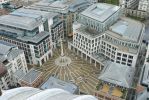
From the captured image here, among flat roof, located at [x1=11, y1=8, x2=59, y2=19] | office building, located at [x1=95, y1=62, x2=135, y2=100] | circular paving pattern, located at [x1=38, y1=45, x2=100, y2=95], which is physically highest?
flat roof, located at [x1=11, y1=8, x2=59, y2=19]

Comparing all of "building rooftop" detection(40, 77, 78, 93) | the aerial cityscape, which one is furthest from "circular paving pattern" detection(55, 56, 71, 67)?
"building rooftop" detection(40, 77, 78, 93)

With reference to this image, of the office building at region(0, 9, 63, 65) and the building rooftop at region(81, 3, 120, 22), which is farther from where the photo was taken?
the building rooftop at region(81, 3, 120, 22)

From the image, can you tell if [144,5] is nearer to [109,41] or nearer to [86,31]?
[86,31]

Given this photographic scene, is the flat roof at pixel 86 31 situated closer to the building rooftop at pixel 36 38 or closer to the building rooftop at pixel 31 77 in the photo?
the building rooftop at pixel 36 38

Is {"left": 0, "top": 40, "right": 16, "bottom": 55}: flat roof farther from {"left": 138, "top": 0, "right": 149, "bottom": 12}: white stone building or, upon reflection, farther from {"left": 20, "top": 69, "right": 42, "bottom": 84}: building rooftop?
{"left": 138, "top": 0, "right": 149, "bottom": 12}: white stone building

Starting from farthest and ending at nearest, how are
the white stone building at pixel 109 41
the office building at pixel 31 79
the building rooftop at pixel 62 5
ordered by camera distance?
the building rooftop at pixel 62 5 < the white stone building at pixel 109 41 < the office building at pixel 31 79

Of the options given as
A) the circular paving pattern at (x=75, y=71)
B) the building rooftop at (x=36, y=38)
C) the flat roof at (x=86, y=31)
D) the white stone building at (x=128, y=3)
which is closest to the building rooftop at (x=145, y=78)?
the circular paving pattern at (x=75, y=71)

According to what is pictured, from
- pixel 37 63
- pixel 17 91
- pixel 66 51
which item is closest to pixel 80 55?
pixel 66 51

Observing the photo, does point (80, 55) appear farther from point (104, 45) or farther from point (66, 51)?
point (104, 45)
